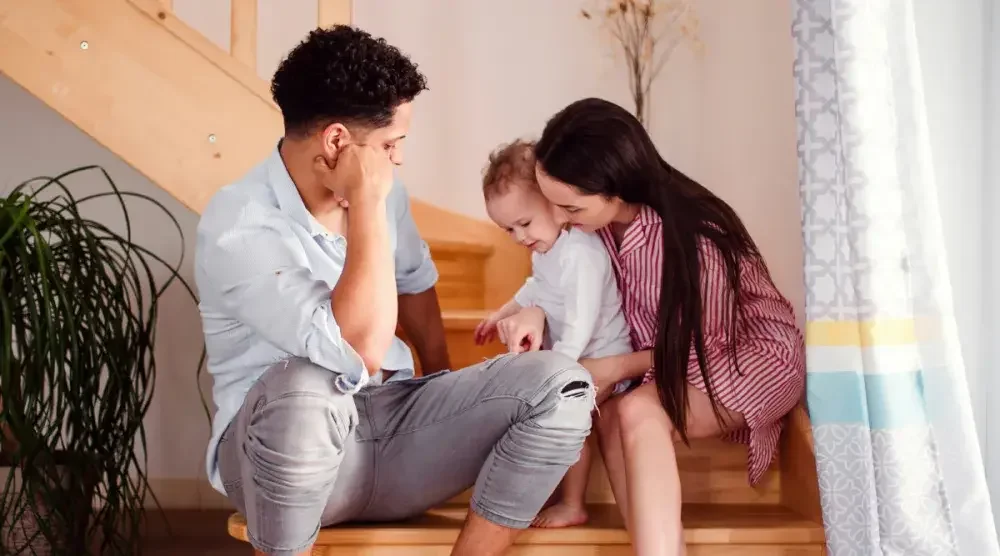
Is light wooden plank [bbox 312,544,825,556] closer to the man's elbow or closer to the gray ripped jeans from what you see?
the gray ripped jeans

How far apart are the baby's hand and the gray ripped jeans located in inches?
9.2

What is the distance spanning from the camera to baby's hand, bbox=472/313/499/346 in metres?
1.77

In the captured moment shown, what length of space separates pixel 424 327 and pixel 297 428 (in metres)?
0.53

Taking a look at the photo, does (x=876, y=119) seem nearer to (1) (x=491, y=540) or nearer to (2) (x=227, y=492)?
(1) (x=491, y=540)

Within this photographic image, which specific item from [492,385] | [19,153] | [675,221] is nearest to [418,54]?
[19,153]

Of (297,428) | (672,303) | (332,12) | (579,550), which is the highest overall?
(332,12)

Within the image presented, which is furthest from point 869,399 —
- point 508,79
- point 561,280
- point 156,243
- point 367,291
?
point 156,243

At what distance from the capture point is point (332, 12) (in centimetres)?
203

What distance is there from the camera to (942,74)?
1.43 metres

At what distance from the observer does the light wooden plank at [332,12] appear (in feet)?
6.63

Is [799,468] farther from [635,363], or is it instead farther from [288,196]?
[288,196]

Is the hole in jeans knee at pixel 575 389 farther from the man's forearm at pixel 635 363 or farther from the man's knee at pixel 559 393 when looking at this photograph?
the man's forearm at pixel 635 363

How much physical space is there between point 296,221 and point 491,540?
56 centimetres

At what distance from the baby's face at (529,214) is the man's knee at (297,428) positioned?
1.83 feet
